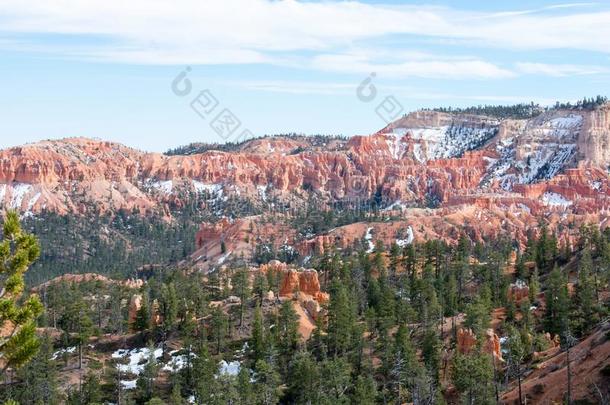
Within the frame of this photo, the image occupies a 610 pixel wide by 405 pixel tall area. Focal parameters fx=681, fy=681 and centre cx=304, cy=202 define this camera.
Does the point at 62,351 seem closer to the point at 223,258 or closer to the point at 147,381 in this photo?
the point at 147,381

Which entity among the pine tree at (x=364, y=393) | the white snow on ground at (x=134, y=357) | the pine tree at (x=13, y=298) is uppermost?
the pine tree at (x=13, y=298)

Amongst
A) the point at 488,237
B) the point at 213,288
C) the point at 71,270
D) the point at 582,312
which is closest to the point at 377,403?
the point at 582,312

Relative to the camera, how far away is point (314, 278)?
9200 centimetres

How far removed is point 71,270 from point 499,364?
157 m

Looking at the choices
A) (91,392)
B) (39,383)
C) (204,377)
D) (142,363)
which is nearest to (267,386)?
(204,377)

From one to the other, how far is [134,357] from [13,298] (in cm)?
5898

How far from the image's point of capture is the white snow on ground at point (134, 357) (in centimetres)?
7025

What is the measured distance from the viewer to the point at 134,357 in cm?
7488

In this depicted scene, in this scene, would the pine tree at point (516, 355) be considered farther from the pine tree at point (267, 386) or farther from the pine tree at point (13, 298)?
the pine tree at point (13, 298)

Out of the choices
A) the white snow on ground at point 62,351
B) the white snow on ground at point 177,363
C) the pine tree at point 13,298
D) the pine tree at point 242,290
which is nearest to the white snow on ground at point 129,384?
the white snow on ground at point 177,363

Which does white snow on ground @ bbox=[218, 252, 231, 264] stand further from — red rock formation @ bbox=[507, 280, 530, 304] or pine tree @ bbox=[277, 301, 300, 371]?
pine tree @ bbox=[277, 301, 300, 371]

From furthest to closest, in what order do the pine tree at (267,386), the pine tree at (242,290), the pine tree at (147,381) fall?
the pine tree at (242,290) < the pine tree at (147,381) < the pine tree at (267,386)

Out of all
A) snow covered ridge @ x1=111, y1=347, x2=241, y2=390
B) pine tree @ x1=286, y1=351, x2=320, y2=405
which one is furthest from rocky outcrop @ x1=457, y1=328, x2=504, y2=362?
snow covered ridge @ x1=111, y1=347, x2=241, y2=390

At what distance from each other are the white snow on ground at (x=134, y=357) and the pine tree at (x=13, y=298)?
52.0 metres
